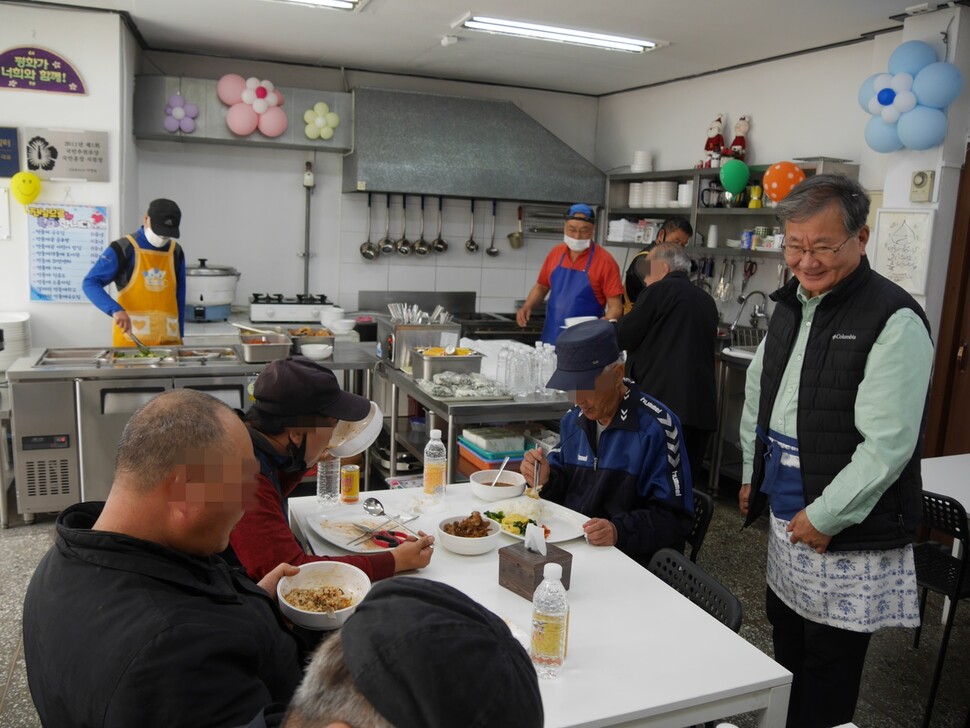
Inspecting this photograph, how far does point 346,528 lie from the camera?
7.66ft

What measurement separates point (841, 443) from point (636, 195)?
16.6ft

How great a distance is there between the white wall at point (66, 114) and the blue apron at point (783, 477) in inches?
180

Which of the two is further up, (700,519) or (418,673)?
(418,673)

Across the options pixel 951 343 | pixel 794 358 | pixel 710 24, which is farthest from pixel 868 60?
pixel 794 358

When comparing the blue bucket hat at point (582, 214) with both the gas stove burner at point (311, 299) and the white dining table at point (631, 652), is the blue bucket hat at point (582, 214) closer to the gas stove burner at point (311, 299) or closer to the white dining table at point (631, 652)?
the gas stove burner at point (311, 299)

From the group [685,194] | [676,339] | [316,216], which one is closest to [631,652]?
[676,339]

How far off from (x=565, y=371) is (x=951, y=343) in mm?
3191

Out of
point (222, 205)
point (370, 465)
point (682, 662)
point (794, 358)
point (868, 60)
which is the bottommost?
point (370, 465)

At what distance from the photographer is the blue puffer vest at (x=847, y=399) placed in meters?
2.07

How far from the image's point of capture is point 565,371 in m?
2.38

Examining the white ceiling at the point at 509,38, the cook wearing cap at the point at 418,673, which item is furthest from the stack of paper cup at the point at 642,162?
the cook wearing cap at the point at 418,673

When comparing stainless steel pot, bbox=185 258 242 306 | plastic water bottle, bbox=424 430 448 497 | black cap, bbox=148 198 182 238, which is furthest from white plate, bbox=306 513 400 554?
stainless steel pot, bbox=185 258 242 306

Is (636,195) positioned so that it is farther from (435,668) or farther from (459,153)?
(435,668)

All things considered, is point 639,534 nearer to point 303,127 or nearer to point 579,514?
point 579,514
